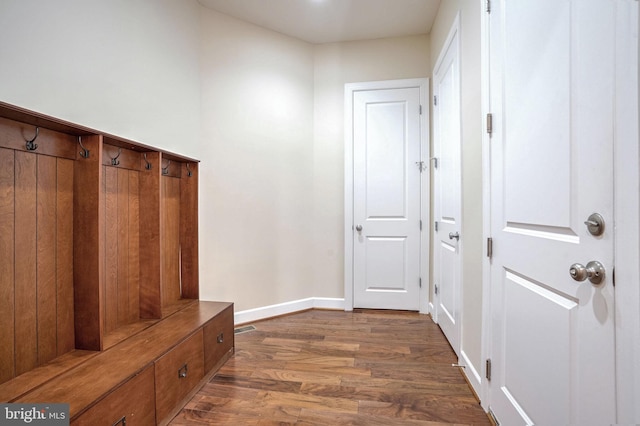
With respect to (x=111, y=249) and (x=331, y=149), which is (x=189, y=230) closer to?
(x=111, y=249)

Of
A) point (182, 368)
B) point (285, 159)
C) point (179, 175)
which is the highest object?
point (285, 159)

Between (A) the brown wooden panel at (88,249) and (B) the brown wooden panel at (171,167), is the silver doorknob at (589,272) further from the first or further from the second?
(B) the brown wooden panel at (171,167)

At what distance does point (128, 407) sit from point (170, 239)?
1188 mm

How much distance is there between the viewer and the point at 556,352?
1.00 metres

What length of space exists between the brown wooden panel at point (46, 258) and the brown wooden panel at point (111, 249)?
298mm

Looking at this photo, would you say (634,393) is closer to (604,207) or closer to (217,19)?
(604,207)

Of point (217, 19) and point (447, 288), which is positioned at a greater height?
point (217, 19)

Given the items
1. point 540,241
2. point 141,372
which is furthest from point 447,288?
point 141,372

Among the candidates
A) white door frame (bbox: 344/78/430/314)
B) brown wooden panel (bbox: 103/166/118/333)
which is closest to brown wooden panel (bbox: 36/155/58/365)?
brown wooden panel (bbox: 103/166/118/333)

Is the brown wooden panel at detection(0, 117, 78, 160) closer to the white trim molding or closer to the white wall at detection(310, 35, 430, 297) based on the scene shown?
the white trim molding

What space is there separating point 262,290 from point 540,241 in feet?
7.89

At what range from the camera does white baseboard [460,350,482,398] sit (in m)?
1.69

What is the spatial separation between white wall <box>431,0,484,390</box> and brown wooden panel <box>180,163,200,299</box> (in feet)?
6.19

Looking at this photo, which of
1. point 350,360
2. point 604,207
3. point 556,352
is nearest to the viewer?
point 604,207
